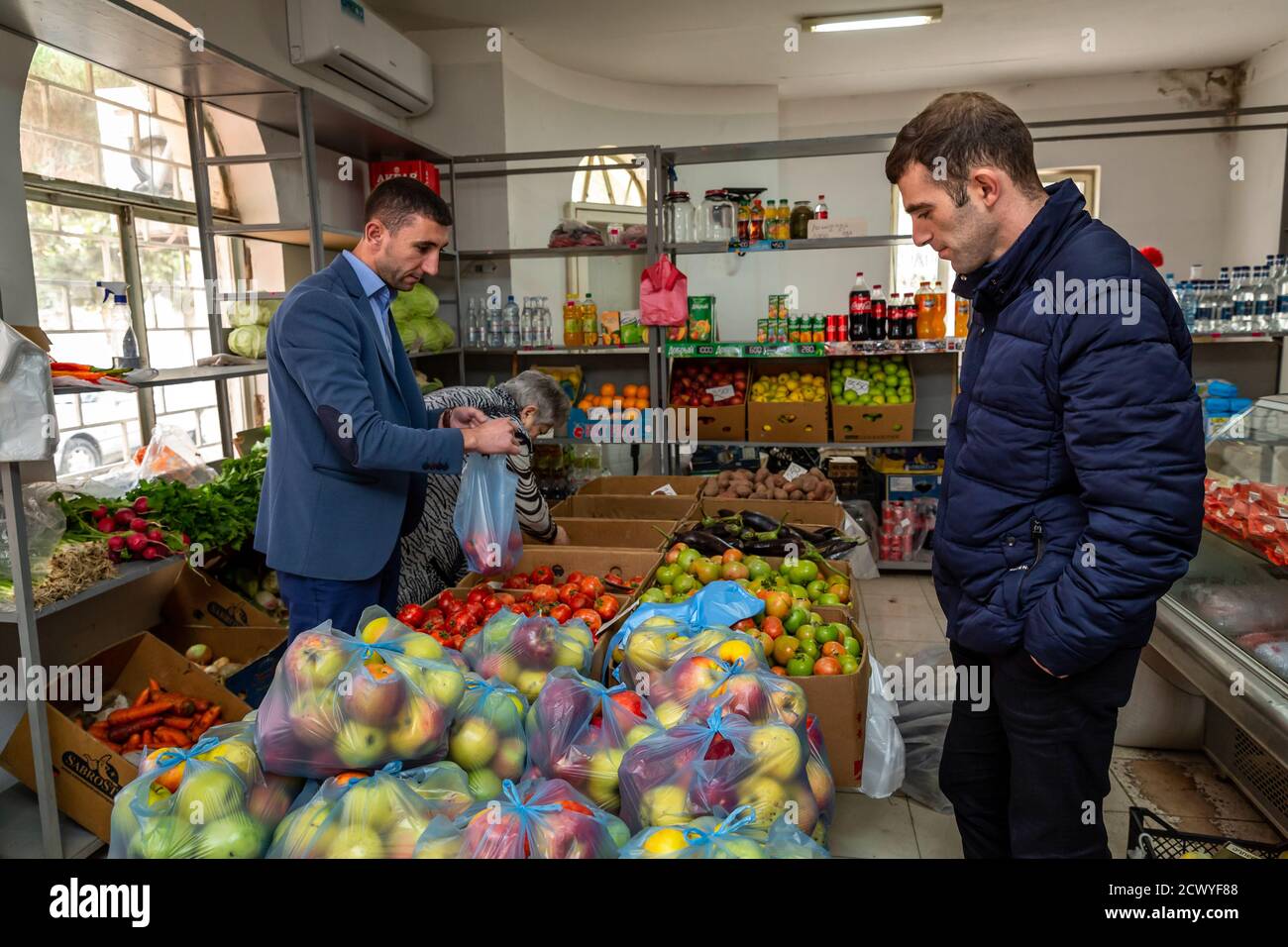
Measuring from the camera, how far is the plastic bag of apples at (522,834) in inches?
43.4

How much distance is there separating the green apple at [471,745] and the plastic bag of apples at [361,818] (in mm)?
168

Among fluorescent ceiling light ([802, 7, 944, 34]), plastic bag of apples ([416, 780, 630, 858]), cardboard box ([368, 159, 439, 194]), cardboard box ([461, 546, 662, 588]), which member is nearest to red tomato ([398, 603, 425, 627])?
cardboard box ([461, 546, 662, 588])

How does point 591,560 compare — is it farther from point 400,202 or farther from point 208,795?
point 208,795

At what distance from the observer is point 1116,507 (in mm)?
1406

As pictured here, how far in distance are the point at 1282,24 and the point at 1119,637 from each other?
839cm

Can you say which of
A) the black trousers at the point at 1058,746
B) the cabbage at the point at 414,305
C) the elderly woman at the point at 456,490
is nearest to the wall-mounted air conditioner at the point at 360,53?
the cabbage at the point at 414,305

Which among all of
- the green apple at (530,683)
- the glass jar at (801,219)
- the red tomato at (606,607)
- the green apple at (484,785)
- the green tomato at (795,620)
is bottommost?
the green tomato at (795,620)

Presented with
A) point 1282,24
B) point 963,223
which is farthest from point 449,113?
point 1282,24

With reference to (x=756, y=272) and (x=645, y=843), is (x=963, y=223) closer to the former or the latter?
(x=645, y=843)

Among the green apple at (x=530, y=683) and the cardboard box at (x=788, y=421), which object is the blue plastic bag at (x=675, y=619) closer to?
the green apple at (x=530, y=683)

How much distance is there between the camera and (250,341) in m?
4.01

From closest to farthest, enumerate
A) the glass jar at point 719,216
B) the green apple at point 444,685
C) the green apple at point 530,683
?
the green apple at point 444,685 → the green apple at point 530,683 → the glass jar at point 719,216

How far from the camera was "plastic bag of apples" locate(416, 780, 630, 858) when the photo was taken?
3.62ft

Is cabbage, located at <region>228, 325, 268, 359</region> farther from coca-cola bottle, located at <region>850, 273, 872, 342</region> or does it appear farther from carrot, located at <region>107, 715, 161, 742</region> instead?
coca-cola bottle, located at <region>850, 273, 872, 342</region>
